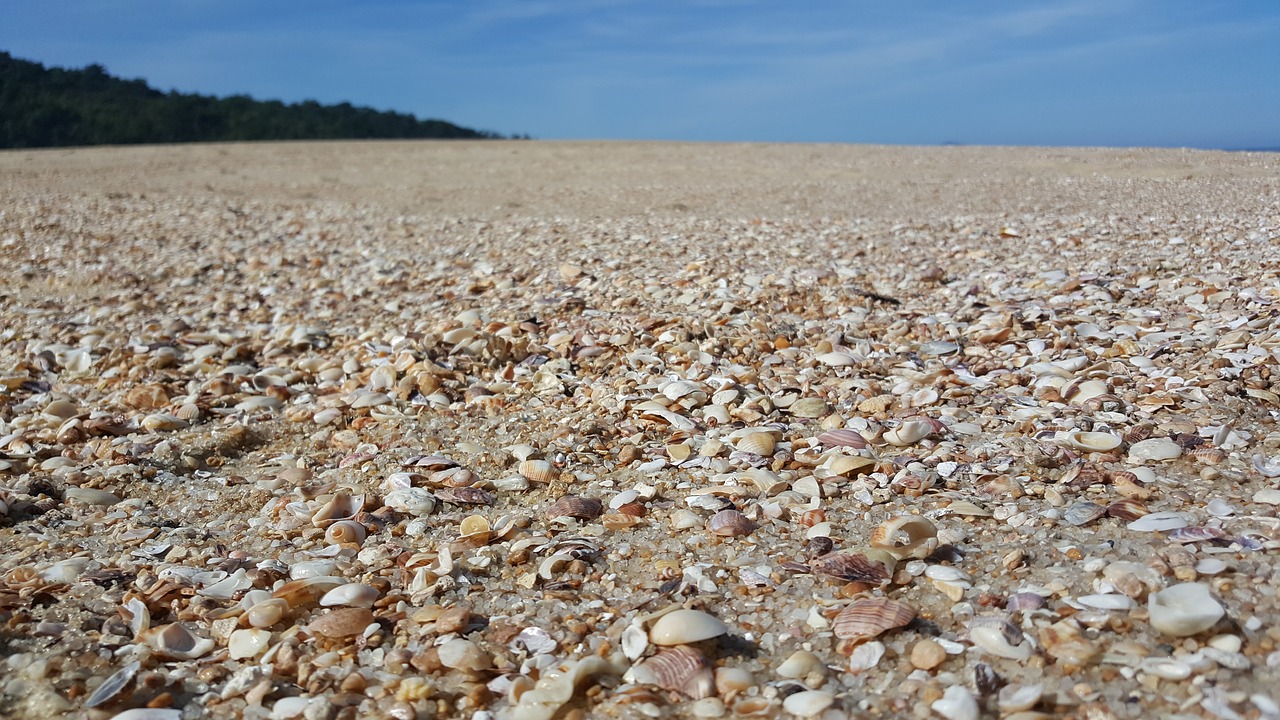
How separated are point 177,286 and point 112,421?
285cm

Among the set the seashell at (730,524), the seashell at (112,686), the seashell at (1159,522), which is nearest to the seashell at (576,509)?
the seashell at (730,524)

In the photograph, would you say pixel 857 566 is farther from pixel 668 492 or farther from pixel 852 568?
pixel 668 492

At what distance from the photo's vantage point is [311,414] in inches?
144

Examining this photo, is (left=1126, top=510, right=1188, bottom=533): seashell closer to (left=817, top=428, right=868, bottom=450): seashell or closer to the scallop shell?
the scallop shell

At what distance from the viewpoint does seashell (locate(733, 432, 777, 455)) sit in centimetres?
287

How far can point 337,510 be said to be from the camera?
8.70 ft

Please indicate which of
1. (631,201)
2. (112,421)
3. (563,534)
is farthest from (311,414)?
(631,201)

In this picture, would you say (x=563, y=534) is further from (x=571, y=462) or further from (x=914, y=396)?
(x=914, y=396)

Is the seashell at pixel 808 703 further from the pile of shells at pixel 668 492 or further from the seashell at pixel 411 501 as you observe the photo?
the seashell at pixel 411 501

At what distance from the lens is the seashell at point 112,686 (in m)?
1.77

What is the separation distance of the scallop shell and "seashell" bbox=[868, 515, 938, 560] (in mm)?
55

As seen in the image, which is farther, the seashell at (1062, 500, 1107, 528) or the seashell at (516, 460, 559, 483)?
the seashell at (516, 460, 559, 483)

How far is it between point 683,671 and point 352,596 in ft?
2.74

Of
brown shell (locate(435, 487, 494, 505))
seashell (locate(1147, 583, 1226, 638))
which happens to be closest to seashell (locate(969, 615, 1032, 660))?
seashell (locate(1147, 583, 1226, 638))
